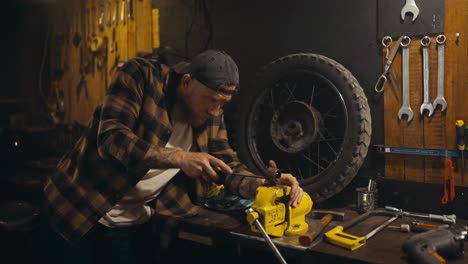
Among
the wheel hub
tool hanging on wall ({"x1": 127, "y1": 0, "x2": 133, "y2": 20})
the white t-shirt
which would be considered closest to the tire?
the wheel hub

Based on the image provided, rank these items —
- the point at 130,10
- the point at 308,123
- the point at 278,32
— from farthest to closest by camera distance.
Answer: the point at 130,10 < the point at 278,32 < the point at 308,123

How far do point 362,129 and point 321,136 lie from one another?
0.23 meters

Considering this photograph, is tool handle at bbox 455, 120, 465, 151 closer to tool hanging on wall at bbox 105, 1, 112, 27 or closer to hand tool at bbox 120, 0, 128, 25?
hand tool at bbox 120, 0, 128, 25

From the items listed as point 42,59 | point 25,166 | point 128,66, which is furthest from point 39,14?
point 128,66

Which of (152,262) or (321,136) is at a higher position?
(321,136)

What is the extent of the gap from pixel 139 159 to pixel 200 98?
1.30ft

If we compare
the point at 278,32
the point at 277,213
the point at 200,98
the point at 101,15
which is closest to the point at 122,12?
the point at 101,15

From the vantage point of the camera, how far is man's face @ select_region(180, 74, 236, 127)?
193 centimetres

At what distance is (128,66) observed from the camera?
75.2 inches

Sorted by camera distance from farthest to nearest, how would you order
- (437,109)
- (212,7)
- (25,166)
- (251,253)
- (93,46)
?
(93,46) < (25,166) < (212,7) < (251,253) < (437,109)

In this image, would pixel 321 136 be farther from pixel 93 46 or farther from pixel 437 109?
pixel 93 46

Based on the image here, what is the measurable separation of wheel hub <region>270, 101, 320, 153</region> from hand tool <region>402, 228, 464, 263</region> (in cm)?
83

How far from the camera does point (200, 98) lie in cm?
195

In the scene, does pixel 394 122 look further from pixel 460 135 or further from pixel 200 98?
pixel 200 98
